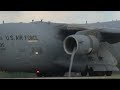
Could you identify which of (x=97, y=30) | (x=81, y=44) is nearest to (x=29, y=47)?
(x=81, y=44)

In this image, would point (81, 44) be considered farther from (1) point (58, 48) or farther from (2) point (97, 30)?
(1) point (58, 48)

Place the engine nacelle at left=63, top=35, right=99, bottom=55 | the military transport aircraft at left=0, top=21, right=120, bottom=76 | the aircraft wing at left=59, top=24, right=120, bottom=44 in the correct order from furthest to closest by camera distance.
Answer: the aircraft wing at left=59, top=24, right=120, bottom=44 → the military transport aircraft at left=0, top=21, right=120, bottom=76 → the engine nacelle at left=63, top=35, right=99, bottom=55

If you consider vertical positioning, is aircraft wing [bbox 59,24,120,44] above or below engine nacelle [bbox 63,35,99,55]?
above

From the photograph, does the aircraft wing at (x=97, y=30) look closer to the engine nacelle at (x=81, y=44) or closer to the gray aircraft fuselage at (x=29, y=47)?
the gray aircraft fuselage at (x=29, y=47)

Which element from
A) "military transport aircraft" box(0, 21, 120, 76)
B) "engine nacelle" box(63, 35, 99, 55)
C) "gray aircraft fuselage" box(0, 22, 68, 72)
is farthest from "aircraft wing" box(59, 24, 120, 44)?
"engine nacelle" box(63, 35, 99, 55)

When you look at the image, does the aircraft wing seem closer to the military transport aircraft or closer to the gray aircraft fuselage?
the military transport aircraft

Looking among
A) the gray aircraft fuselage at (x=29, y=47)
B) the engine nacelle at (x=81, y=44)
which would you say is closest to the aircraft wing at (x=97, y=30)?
the gray aircraft fuselage at (x=29, y=47)

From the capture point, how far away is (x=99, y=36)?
1227cm

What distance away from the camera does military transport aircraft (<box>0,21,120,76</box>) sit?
11797 mm

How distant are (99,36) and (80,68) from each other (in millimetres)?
1085

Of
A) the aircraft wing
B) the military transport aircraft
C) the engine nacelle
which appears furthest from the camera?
the aircraft wing

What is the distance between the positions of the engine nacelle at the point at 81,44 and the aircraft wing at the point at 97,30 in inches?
17.3

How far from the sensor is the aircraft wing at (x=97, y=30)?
485 inches
